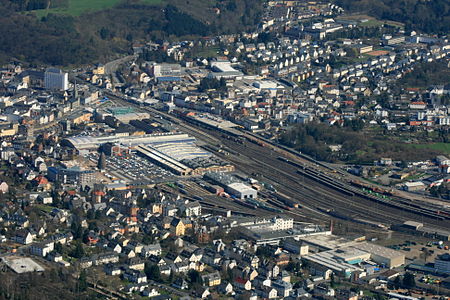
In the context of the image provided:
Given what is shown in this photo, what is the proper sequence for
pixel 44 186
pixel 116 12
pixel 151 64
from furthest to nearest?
pixel 116 12, pixel 151 64, pixel 44 186

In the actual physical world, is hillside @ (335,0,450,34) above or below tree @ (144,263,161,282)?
above

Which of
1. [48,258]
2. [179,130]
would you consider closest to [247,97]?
[179,130]

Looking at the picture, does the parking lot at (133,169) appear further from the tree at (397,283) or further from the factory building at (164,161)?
the tree at (397,283)

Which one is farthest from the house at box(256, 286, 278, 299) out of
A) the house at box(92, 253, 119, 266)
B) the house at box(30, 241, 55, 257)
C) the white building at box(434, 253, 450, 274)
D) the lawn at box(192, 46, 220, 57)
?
the lawn at box(192, 46, 220, 57)

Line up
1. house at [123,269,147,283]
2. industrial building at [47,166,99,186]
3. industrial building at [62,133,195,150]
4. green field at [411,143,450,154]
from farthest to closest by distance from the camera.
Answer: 1. green field at [411,143,450,154]
2. industrial building at [62,133,195,150]
3. industrial building at [47,166,99,186]
4. house at [123,269,147,283]

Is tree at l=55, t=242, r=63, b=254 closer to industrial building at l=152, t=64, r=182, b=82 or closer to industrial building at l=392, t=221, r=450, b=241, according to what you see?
industrial building at l=392, t=221, r=450, b=241

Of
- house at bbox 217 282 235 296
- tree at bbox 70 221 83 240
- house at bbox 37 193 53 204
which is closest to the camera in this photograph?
house at bbox 217 282 235 296

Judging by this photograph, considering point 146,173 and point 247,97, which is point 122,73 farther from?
point 146,173
